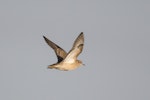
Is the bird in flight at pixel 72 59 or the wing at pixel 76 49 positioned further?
the wing at pixel 76 49

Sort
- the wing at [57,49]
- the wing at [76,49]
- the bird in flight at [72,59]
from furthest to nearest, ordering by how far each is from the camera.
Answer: the wing at [57,49] → the wing at [76,49] → the bird in flight at [72,59]

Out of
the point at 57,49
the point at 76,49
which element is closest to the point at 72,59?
the point at 76,49

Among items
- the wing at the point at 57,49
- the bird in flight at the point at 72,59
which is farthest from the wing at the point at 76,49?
the wing at the point at 57,49

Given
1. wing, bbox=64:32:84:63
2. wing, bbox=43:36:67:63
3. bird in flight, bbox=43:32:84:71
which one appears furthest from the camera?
wing, bbox=43:36:67:63

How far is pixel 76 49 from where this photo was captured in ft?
76.9

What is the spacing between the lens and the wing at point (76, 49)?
23.2 meters

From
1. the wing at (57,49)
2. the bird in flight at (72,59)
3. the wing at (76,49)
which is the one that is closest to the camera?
the bird in flight at (72,59)

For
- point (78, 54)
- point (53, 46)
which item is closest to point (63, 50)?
point (53, 46)

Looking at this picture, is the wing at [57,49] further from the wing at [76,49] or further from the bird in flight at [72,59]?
the wing at [76,49]

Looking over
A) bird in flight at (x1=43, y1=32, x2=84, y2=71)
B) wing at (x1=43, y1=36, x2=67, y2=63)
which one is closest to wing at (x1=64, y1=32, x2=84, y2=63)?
bird in flight at (x1=43, y1=32, x2=84, y2=71)

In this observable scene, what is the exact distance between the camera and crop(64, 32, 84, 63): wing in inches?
915

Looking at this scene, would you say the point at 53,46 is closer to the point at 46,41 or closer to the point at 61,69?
the point at 46,41

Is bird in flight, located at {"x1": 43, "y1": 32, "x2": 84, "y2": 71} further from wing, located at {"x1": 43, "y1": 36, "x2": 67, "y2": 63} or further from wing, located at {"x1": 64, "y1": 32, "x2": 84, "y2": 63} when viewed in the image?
wing, located at {"x1": 43, "y1": 36, "x2": 67, "y2": 63}

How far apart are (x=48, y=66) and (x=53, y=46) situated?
3.63 meters
